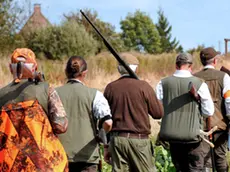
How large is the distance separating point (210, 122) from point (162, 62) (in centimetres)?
1619

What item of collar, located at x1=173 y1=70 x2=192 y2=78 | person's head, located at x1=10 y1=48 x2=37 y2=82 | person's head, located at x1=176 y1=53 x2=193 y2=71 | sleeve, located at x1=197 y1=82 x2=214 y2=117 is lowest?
sleeve, located at x1=197 y1=82 x2=214 y2=117

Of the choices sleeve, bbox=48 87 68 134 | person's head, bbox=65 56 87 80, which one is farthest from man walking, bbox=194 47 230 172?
sleeve, bbox=48 87 68 134

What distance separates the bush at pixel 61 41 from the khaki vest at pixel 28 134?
975 inches

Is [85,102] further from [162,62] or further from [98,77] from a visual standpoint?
[162,62]

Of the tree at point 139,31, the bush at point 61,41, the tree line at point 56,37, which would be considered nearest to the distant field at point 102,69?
the tree line at point 56,37

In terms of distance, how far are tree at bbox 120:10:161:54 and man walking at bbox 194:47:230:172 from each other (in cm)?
5915

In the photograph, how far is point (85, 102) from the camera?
5.27 meters

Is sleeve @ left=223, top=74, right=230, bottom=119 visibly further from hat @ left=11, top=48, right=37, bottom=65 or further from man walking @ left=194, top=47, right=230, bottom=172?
hat @ left=11, top=48, right=37, bottom=65

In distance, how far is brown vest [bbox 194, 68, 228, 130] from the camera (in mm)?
6730

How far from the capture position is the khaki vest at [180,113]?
20.3ft

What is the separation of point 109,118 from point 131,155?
71 centimetres

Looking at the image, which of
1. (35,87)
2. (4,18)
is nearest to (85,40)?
(4,18)

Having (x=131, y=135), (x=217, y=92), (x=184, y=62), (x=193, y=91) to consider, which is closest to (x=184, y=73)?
(x=184, y=62)

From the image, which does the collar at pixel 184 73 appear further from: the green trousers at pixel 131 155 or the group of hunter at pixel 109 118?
the green trousers at pixel 131 155
